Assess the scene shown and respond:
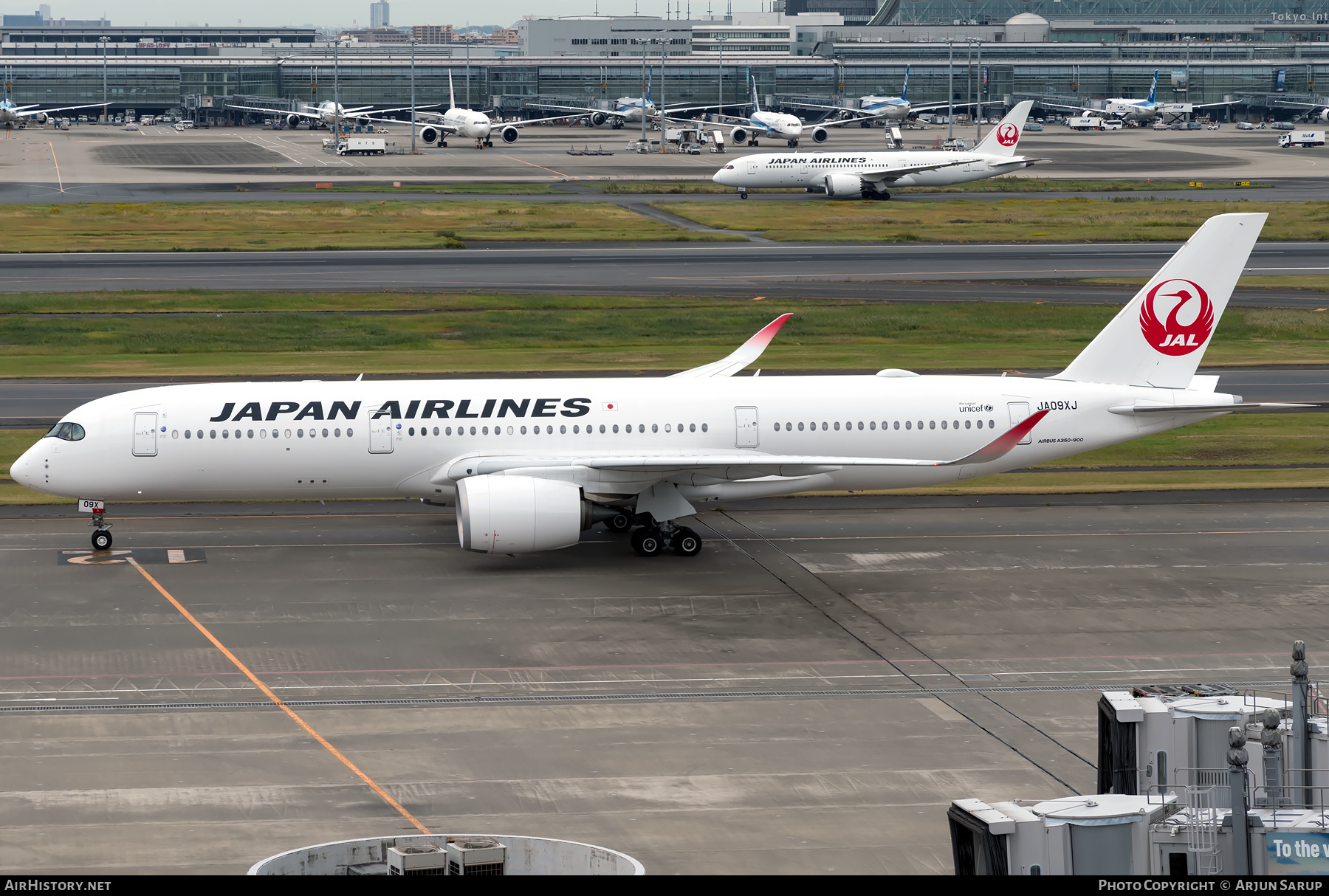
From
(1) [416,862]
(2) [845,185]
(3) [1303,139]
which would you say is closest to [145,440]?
(1) [416,862]

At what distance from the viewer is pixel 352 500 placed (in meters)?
44.3

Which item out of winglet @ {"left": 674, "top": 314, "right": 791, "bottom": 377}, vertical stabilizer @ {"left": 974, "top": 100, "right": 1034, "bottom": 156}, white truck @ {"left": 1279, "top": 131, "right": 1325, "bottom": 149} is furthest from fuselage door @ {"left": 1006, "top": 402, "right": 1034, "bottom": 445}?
white truck @ {"left": 1279, "top": 131, "right": 1325, "bottom": 149}

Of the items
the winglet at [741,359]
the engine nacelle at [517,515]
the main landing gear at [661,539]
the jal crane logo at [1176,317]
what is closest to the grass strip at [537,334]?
the winglet at [741,359]

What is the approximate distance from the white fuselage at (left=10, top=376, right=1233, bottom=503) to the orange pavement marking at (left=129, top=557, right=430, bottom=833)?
10.3 feet

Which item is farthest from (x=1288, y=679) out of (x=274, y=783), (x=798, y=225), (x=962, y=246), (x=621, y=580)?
(x=798, y=225)

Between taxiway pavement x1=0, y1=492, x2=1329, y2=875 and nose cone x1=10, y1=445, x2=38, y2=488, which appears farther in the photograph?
nose cone x1=10, y1=445, x2=38, y2=488

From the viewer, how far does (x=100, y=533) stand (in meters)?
38.7

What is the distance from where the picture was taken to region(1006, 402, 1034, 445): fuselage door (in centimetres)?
3891

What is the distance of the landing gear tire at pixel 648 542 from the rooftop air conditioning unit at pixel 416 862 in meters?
24.0

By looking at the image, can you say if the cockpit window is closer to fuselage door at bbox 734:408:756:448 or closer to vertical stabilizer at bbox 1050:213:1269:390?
fuselage door at bbox 734:408:756:448

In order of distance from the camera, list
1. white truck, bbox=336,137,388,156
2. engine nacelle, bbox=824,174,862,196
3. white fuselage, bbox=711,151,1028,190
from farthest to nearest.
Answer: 1. white truck, bbox=336,137,388,156
2. white fuselage, bbox=711,151,1028,190
3. engine nacelle, bbox=824,174,862,196

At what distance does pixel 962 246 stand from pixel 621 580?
69016 millimetres
